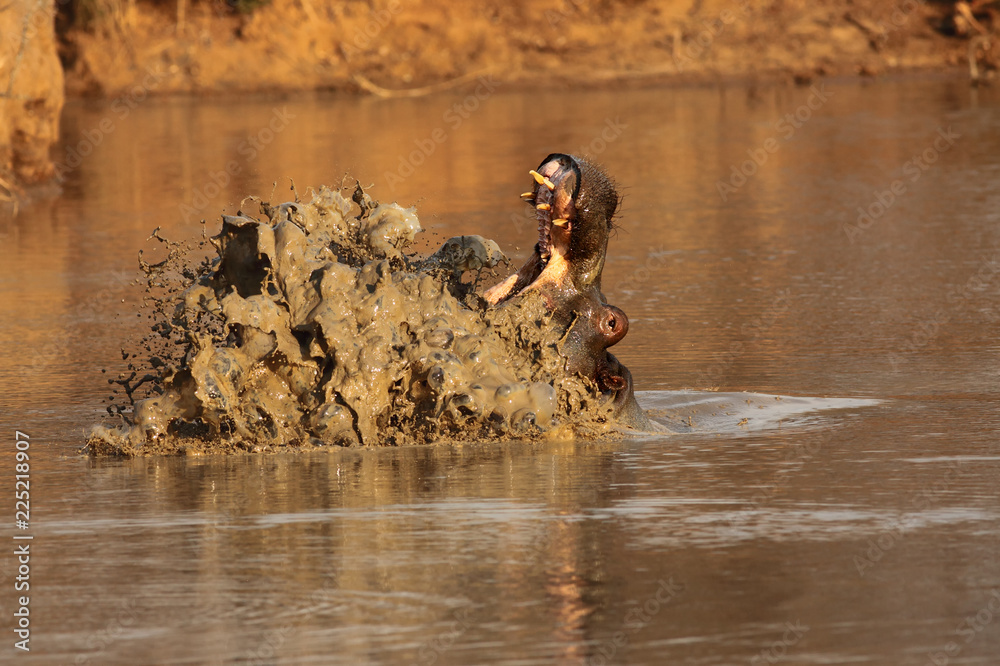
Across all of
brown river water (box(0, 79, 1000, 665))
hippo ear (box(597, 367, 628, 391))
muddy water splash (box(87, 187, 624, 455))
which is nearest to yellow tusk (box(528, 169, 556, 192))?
muddy water splash (box(87, 187, 624, 455))

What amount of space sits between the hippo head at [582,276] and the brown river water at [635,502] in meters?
0.42

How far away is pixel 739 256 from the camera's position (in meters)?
14.2

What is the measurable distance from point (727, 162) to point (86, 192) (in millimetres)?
8419

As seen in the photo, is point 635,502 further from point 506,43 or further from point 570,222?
point 506,43

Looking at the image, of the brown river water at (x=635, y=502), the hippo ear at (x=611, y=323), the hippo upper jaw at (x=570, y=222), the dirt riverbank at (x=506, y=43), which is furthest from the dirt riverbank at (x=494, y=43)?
the hippo ear at (x=611, y=323)

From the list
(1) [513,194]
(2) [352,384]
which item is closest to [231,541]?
(2) [352,384]

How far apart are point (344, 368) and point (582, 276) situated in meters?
1.28

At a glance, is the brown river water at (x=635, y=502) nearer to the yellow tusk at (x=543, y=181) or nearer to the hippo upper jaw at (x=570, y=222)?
the hippo upper jaw at (x=570, y=222)

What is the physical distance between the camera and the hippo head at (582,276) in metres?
8.09

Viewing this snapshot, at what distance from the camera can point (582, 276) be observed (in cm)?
820

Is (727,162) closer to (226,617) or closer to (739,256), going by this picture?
(739,256)

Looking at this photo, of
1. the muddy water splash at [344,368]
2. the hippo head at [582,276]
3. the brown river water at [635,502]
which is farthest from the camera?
the hippo head at [582,276]

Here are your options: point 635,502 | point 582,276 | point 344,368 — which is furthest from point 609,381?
point 635,502

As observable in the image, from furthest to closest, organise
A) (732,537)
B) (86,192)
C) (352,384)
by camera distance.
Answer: (86,192) → (352,384) → (732,537)
